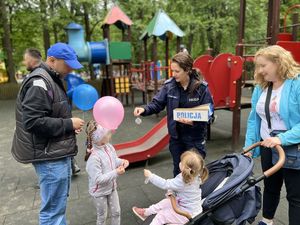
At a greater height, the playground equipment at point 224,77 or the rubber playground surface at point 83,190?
the playground equipment at point 224,77

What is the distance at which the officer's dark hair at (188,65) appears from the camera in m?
2.81

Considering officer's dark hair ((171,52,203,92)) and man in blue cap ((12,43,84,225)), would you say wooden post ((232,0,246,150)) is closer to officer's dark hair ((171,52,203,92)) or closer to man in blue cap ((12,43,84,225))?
officer's dark hair ((171,52,203,92))

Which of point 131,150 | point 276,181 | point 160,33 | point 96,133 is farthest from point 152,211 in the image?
point 160,33

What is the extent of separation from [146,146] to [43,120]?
3286 millimetres

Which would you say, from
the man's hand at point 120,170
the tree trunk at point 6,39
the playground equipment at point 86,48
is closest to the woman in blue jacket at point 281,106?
the man's hand at point 120,170

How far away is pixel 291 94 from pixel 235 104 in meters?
3.37

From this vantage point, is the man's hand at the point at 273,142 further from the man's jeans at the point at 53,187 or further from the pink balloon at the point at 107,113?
the man's jeans at the point at 53,187

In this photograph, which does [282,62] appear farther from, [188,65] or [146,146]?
[146,146]

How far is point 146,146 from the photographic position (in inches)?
206

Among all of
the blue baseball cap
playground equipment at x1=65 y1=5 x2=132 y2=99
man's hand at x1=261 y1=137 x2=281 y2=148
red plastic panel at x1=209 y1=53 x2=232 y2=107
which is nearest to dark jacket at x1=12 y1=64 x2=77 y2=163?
the blue baseball cap

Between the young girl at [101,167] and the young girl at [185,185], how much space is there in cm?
41

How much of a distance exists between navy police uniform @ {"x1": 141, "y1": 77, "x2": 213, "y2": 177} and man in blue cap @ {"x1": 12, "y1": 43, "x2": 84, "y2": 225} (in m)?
1.05

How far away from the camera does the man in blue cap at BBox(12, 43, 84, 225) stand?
6.90 feet

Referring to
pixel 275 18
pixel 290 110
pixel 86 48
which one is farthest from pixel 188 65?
pixel 86 48
